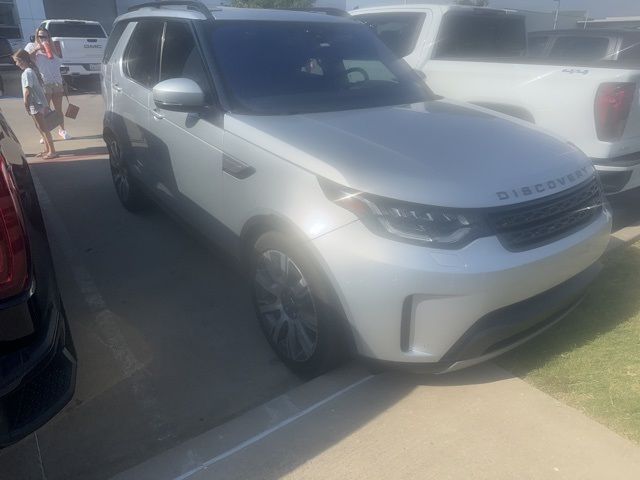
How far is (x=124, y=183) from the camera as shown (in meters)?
5.39

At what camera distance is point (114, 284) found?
13.5 feet

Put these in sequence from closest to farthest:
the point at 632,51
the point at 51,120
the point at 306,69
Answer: the point at 306,69 → the point at 632,51 → the point at 51,120

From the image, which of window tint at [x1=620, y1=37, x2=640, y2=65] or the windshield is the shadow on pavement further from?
the windshield

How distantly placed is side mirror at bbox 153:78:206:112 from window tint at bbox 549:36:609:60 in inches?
175

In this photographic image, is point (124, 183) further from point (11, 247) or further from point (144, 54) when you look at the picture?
point (11, 247)

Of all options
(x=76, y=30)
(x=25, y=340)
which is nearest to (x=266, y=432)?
(x=25, y=340)

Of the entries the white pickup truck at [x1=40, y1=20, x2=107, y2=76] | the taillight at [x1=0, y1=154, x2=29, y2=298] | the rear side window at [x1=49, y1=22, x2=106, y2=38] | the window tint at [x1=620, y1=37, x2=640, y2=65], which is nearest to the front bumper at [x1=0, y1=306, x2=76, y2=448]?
the taillight at [x1=0, y1=154, x2=29, y2=298]

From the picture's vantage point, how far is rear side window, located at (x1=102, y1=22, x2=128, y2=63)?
5.14 m

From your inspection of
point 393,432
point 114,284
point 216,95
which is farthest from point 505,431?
point 114,284

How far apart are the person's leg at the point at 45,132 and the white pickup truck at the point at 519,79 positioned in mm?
4682

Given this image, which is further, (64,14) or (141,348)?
(64,14)

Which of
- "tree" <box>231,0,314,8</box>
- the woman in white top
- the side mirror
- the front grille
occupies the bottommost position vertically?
"tree" <box>231,0,314,8</box>

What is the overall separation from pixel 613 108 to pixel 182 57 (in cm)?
320

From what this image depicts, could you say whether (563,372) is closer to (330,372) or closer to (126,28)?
(330,372)
